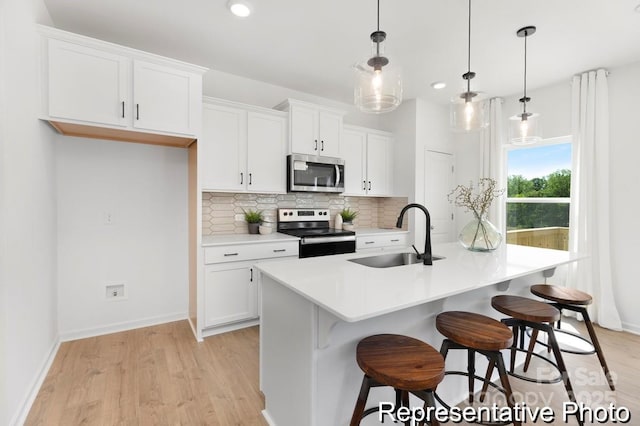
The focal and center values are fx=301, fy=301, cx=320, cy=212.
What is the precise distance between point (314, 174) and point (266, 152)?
0.63m

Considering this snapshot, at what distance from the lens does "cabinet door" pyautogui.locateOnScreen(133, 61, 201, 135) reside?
242cm

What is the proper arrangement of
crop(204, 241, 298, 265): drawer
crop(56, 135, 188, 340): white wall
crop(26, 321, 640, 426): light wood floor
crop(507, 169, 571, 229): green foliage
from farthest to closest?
crop(507, 169, 571, 229): green foliage
crop(204, 241, 298, 265): drawer
crop(56, 135, 188, 340): white wall
crop(26, 321, 640, 426): light wood floor

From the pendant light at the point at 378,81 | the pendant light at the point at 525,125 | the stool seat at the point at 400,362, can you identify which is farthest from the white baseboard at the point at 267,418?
the pendant light at the point at 525,125

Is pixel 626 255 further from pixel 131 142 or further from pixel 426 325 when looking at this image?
pixel 131 142

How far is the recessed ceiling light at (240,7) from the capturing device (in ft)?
7.05

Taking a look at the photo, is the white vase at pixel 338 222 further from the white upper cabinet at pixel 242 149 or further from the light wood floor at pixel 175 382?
the light wood floor at pixel 175 382

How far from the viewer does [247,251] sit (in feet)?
9.70

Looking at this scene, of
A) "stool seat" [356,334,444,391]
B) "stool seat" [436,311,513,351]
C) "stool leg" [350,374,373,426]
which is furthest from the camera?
"stool seat" [436,311,513,351]

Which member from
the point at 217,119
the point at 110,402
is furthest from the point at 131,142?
the point at 110,402

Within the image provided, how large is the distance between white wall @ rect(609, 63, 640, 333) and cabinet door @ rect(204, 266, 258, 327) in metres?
3.79

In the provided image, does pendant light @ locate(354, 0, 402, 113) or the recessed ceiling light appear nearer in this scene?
pendant light @ locate(354, 0, 402, 113)

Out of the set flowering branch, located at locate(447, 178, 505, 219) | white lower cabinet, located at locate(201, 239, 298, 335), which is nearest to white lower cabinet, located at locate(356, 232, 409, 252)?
flowering branch, located at locate(447, 178, 505, 219)

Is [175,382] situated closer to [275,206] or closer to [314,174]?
[275,206]

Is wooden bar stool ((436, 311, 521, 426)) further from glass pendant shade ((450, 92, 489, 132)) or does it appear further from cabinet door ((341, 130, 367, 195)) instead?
cabinet door ((341, 130, 367, 195))
